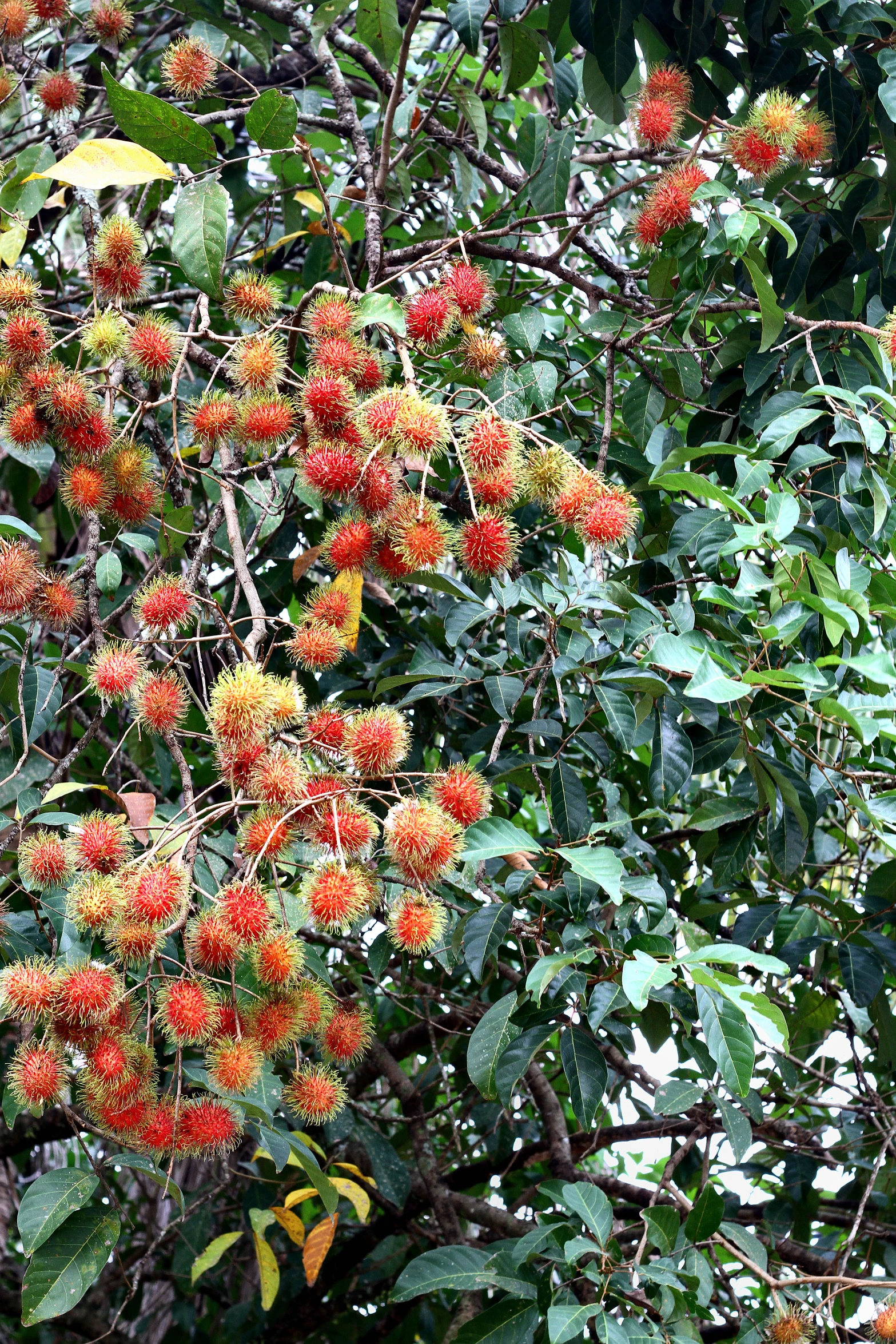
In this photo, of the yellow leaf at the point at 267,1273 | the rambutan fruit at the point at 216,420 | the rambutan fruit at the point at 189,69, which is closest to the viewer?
the rambutan fruit at the point at 216,420

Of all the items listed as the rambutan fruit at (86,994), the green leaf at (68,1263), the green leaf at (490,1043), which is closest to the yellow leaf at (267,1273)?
the green leaf at (68,1263)

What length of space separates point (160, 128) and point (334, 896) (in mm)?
937

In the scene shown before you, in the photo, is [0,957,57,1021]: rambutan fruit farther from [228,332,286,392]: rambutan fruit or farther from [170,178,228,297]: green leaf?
[170,178,228,297]: green leaf

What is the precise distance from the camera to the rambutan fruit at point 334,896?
111 cm

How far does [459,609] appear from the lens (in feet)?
5.26

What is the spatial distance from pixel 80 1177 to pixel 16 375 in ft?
3.13

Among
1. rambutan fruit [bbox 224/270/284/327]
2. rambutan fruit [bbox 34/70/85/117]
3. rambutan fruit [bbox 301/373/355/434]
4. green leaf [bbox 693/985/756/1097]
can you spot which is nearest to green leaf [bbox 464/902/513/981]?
green leaf [bbox 693/985/756/1097]

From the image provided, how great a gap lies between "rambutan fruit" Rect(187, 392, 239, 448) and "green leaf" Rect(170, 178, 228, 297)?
0.44ft

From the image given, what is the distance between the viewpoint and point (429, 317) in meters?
1.42

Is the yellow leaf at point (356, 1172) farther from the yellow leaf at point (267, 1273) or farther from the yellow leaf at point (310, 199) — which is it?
the yellow leaf at point (310, 199)

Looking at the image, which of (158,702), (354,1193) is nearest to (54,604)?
(158,702)

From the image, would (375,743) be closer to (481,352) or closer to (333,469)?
(333,469)

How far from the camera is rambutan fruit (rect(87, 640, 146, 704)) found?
4.26ft

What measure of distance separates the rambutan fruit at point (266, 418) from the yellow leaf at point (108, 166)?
268 millimetres
